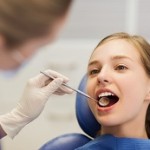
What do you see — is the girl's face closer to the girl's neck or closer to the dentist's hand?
the girl's neck

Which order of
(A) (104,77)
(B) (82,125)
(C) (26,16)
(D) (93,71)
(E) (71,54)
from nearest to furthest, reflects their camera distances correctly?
1. (C) (26,16)
2. (A) (104,77)
3. (D) (93,71)
4. (B) (82,125)
5. (E) (71,54)

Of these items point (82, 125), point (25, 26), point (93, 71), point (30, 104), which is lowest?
point (82, 125)

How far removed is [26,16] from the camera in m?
0.60

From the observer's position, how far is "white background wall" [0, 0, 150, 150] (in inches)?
78.9

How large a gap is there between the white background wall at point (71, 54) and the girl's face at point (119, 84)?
2.72 feet

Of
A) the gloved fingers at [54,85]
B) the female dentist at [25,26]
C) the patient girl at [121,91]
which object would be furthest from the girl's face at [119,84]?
the female dentist at [25,26]

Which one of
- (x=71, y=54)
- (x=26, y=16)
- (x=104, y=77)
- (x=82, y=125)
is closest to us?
(x=26, y=16)

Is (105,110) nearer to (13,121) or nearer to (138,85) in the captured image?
(138,85)

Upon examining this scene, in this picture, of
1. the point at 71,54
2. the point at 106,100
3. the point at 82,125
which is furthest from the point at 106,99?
the point at 71,54

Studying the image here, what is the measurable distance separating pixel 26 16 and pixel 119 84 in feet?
1.81

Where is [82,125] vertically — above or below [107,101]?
below

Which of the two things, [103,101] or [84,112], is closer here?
[103,101]

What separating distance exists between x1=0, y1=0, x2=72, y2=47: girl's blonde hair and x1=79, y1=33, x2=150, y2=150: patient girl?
47 cm

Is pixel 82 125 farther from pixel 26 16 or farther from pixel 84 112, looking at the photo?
pixel 26 16
